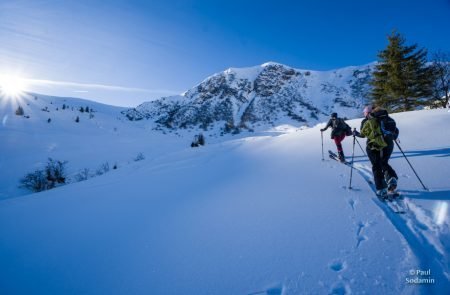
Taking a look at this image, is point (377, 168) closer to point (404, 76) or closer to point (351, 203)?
point (351, 203)

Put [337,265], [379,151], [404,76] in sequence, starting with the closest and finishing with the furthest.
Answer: [337,265] → [379,151] → [404,76]

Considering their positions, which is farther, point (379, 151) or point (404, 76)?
point (404, 76)

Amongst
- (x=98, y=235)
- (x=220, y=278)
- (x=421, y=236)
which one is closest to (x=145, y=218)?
(x=98, y=235)

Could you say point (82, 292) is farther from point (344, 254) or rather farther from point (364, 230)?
point (364, 230)

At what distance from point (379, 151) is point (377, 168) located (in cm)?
47

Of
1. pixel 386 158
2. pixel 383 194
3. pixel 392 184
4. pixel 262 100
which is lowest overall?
pixel 383 194

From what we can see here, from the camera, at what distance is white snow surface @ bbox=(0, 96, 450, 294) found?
8.16 feet

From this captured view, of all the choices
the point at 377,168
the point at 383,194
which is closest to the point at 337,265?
the point at 383,194

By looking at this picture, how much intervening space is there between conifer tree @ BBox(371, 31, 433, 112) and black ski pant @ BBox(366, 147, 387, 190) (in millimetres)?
21438

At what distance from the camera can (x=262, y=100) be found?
96125 mm

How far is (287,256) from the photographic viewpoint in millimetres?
2791

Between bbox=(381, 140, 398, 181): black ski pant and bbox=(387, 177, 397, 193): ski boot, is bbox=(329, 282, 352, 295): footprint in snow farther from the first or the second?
bbox=(381, 140, 398, 181): black ski pant

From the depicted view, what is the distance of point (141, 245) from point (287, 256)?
2416 mm

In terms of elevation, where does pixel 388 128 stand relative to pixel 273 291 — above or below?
above
